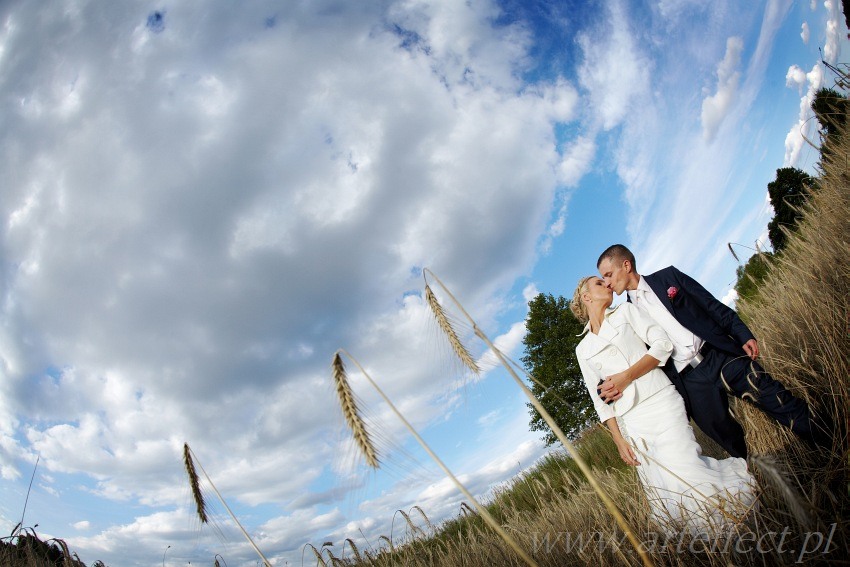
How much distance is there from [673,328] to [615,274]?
64 centimetres

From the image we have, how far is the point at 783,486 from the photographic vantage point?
4.93ft

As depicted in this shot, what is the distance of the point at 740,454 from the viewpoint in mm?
3807

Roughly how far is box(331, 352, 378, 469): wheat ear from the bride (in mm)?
1842

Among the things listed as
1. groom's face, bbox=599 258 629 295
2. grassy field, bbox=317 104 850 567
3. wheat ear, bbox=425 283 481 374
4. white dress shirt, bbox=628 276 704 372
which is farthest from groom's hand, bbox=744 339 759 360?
wheat ear, bbox=425 283 481 374

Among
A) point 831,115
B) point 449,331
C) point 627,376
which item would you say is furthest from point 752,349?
point 831,115

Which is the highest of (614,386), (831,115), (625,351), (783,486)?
(831,115)

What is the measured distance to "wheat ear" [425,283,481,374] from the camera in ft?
11.2

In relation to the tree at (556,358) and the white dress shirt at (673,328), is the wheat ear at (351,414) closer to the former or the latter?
the white dress shirt at (673,328)

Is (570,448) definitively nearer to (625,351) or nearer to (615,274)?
(625,351)

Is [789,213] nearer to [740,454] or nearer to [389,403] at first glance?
[740,454]

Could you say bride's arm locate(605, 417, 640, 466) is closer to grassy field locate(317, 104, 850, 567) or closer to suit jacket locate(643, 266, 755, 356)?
grassy field locate(317, 104, 850, 567)

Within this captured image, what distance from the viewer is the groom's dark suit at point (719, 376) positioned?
349 centimetres

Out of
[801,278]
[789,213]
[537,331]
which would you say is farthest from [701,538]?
[789,213]

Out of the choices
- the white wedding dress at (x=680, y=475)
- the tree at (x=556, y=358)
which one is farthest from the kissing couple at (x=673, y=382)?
the tree at (x=556, y=358)
